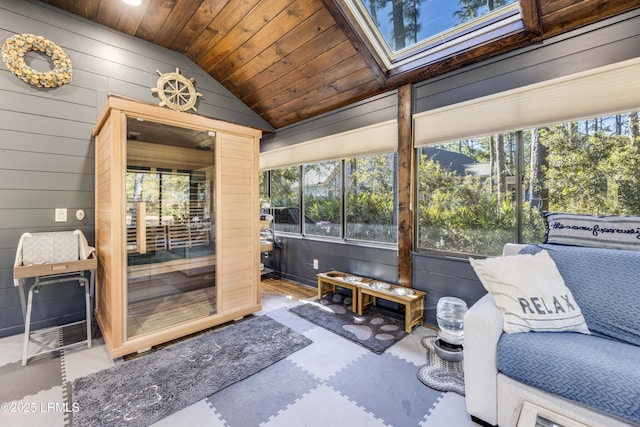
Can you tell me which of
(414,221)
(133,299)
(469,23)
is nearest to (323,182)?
(414,221)

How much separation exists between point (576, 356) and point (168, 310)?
3.00 metres

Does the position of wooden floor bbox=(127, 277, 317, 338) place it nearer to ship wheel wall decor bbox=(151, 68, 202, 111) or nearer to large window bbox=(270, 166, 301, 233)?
large window bbox=(270, 166, 301, 233)

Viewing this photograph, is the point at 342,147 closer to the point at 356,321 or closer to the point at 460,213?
the point at 460,213

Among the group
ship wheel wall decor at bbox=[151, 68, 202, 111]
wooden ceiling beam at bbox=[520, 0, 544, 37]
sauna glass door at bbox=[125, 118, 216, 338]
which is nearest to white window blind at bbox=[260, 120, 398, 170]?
wooden ceiling beam at bbox=[520, 0, 544, 37]

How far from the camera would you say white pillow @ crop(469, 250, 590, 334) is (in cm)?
145

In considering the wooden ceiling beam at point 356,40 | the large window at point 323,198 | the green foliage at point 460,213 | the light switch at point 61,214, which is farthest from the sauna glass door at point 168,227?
the green foliage at point 460,213

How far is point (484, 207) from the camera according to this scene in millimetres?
2451

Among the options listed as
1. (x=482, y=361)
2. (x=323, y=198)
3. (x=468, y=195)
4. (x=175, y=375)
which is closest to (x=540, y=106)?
(x=468, y=195)

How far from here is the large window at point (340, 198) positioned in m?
3.17

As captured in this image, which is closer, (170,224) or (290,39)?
(170,224)

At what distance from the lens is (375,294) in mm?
2709

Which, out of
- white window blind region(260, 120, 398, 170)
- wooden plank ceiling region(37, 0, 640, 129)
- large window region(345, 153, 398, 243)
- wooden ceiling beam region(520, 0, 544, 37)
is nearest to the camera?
wooden ceiling beam region(520, 0, 544, 37)

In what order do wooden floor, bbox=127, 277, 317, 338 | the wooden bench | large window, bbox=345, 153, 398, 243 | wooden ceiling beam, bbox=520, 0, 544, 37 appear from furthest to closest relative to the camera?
1. large window, bbox=345, 153, 398, 243
2. the wooden bench
3. wooden floor, bbox=127, 277, 317, 338
4. wooden ceiling beam, bbox=520, 0, 544, 37

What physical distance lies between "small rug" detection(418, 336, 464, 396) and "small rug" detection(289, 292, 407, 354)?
34 centimetres
